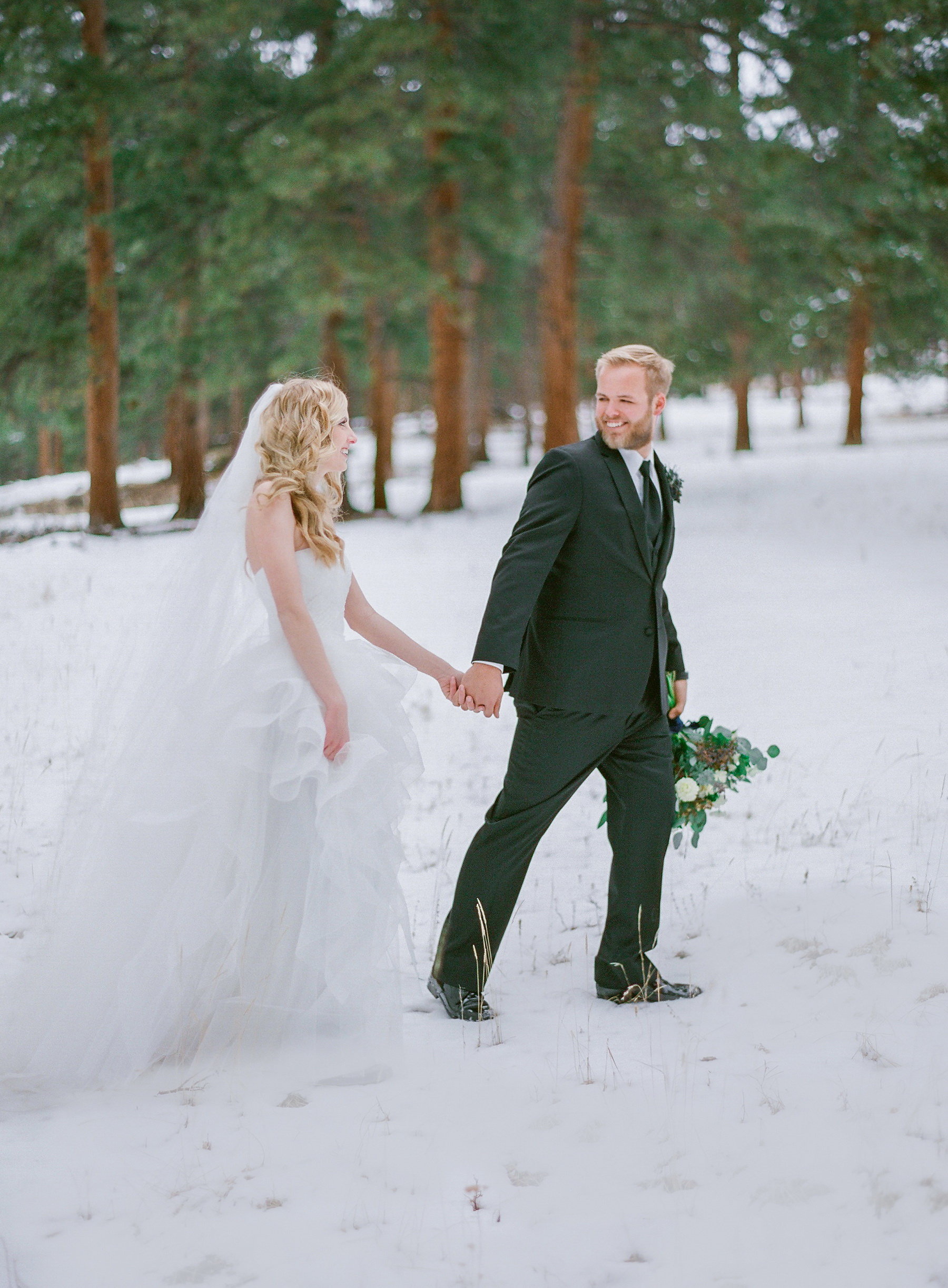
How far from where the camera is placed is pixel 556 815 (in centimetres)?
422

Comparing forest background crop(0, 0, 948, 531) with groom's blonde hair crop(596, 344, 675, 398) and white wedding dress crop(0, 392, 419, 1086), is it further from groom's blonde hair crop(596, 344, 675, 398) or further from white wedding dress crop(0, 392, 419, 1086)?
white wedding dress crop(0, 392, 419, 1086)

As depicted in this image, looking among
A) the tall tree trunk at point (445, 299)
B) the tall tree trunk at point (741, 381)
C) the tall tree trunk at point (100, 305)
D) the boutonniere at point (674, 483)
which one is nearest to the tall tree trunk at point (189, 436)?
the tall tree trunk at point (100, 305)

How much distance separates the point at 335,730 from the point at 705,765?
1.48 m

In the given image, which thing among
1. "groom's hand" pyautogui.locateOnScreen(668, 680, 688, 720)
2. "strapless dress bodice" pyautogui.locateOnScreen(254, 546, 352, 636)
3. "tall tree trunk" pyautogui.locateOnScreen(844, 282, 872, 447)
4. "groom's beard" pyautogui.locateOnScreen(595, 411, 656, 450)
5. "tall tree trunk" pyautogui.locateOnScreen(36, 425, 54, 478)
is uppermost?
"tall tree trunk" pyautogui.locateOnScreen(844, 282, 872, 447)

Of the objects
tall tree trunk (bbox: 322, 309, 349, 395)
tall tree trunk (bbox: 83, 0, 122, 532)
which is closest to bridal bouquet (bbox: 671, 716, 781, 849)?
tall tree trunk (bbox: 83, 0, 122, 532)

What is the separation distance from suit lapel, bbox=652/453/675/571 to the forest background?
29.4ft

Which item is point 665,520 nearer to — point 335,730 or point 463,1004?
point 335,730

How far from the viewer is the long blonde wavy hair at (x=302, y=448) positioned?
3988 mm

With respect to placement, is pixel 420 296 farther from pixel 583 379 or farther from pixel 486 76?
pixel 583 379

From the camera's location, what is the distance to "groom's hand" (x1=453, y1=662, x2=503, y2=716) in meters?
3.91

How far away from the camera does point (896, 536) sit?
13750 millimetres

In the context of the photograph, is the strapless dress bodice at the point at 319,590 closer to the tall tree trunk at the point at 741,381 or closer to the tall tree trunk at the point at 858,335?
the tall tree trunk at the point at 741,381

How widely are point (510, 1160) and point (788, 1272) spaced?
816 mm

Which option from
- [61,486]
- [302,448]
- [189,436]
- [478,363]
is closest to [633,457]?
[302,448]
